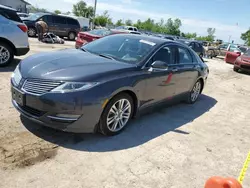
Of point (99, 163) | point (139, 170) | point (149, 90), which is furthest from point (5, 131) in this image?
point (149, 90)

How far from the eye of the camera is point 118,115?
A: 3934mm

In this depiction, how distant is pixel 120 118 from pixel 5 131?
1694 millimetres

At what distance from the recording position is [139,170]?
10.5 ft

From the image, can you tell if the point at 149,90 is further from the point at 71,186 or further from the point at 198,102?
the point at 198,102

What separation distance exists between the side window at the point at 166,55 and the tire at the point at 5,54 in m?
4.70

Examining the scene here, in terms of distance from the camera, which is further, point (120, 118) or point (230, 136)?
point (230, 136)

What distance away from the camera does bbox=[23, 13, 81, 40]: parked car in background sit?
59.7 feet

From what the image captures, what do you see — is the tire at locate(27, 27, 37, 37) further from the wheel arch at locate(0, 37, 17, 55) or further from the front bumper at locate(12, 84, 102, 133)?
the front bumper at locate(12, 84, 102, 133)

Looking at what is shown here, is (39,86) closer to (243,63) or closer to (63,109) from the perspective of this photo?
(63,109)

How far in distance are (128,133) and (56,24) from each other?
57.6 feet

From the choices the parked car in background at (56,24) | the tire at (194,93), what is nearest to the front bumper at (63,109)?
the tire at (194,93)

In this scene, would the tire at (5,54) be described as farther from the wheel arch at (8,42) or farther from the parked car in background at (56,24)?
the parked car in background at (56,24)

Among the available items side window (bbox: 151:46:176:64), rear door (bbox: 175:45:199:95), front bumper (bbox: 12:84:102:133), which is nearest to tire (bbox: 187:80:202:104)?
rear door (bbox: 175:45:199:95)

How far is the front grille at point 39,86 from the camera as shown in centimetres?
329
